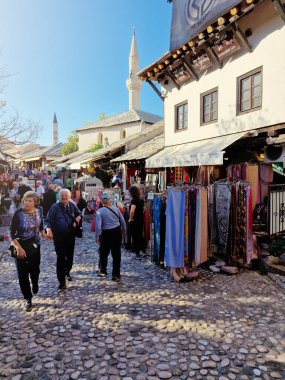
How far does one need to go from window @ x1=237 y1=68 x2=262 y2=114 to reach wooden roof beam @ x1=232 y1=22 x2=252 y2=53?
31.5 inches

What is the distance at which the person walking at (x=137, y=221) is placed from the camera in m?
7.72

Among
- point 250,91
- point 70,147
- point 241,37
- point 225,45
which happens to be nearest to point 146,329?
point 250,91

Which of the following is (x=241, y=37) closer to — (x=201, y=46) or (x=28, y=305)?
(x=201, y=46)

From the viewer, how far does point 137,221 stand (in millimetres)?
7895

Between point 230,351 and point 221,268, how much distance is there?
9.68ft

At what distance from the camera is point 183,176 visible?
40.3 ft

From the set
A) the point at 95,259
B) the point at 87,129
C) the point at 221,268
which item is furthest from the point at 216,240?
the point at 87,129

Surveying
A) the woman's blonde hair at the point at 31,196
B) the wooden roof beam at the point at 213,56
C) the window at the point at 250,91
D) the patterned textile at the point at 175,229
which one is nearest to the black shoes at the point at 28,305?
the woman's blonde hair at the point at 31,196

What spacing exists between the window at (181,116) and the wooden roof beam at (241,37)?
3816 mm

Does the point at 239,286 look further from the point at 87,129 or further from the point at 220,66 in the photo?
the point at 87,129

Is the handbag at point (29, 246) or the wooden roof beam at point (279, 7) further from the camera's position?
the wooden roof beam at point (279, 7)

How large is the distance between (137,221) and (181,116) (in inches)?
280

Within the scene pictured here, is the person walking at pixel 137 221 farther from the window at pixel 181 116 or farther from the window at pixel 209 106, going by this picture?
the window at pixel 181 116

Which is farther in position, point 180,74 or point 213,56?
point 180,74
